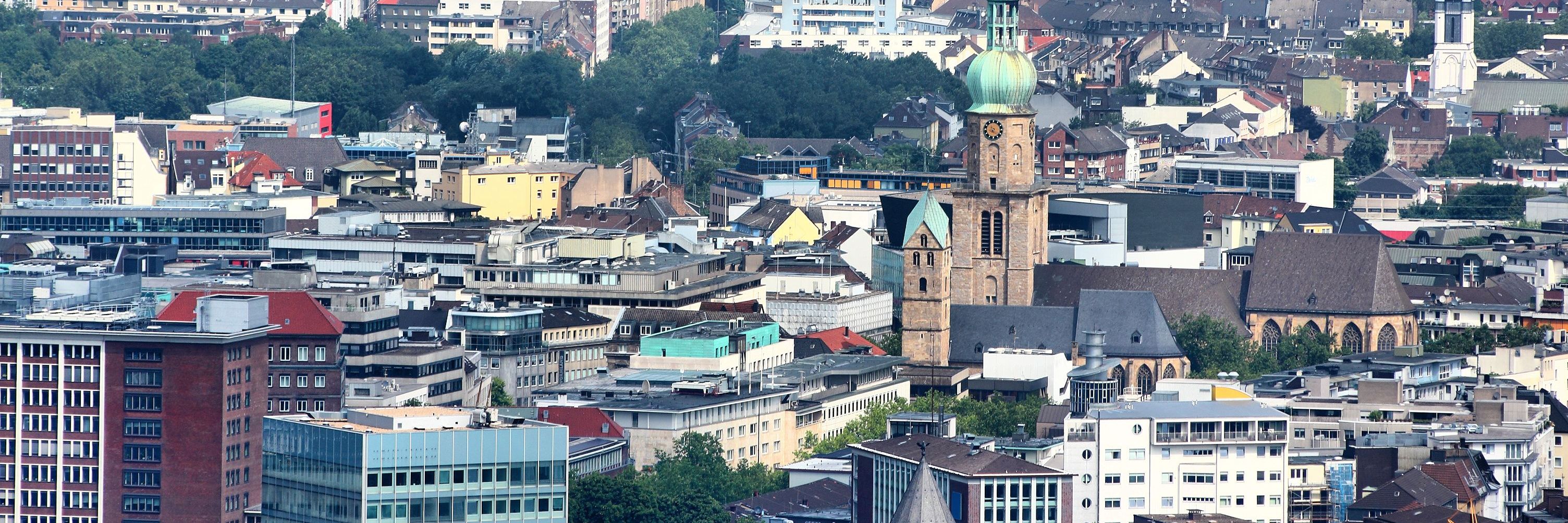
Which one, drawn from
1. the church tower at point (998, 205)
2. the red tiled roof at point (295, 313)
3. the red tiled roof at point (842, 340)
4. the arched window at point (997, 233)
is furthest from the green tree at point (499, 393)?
the arched window at point (997, 233)

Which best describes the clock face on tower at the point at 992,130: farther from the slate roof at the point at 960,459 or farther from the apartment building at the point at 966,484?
the apartment building at the point at 966,484

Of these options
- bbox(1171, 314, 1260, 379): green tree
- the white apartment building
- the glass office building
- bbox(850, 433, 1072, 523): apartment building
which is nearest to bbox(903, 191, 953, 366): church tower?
bbox(1171, 314, 1260, 379): green tree

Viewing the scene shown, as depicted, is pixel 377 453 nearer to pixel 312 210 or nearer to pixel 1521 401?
pixel 1521 401

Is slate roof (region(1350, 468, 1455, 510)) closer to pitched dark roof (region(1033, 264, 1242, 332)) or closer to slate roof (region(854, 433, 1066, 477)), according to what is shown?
slate roof (region(854, 433, 1066, 477))

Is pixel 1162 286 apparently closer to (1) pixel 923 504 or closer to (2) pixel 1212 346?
(2) pixel 1212 346

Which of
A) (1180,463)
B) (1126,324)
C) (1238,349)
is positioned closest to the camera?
(1180,463)

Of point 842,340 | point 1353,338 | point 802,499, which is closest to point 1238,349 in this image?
point 1353,338

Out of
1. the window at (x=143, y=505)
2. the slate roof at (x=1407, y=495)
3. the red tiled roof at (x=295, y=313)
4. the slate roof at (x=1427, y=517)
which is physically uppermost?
the red tiled roof at (x=295, y=313)
